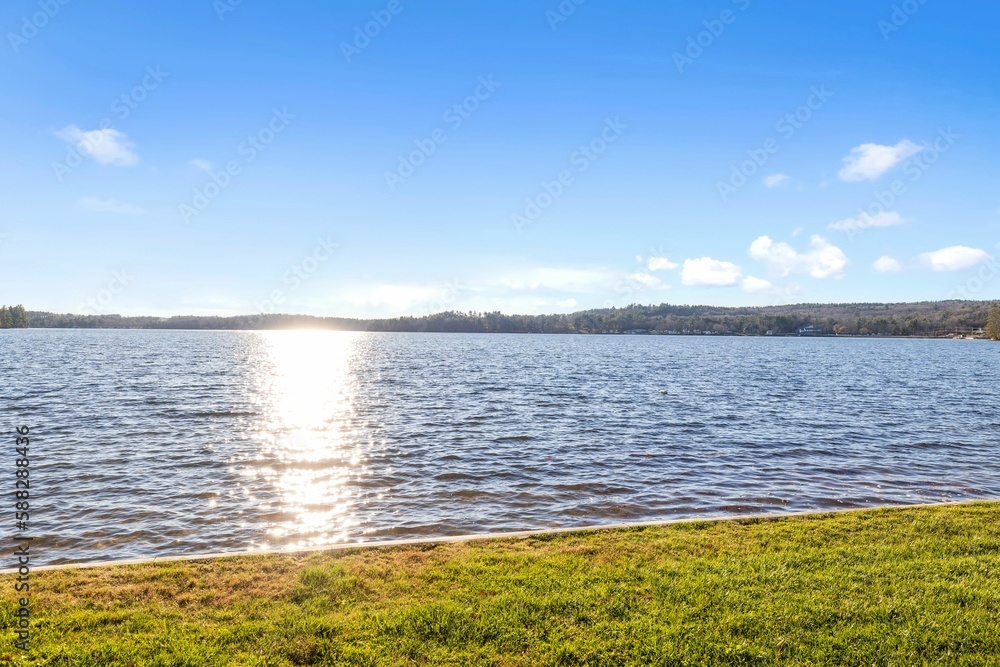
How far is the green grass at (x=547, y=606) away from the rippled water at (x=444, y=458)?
142 inches

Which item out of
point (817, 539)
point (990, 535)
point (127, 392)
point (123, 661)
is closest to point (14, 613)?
point (123, 661)

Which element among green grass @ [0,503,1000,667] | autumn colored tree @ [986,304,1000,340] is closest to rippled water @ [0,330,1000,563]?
green grass @ [0,503,1000,667]

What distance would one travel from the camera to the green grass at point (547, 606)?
6812 mm

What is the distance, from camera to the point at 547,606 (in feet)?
25.9

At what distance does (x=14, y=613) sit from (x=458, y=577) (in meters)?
5.82

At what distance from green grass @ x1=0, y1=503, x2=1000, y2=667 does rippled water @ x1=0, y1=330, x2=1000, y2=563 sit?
360cm

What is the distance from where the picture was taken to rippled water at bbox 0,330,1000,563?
14.0 metres

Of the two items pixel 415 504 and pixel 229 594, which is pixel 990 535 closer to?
pixel 415 504

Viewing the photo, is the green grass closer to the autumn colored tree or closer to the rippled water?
the rippled water

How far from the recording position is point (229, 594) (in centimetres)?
843

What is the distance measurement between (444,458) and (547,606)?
12815 millimetres

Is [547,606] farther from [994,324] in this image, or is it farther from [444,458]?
[994,324]

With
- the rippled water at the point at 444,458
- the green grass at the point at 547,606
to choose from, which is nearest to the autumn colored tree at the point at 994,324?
the rippled water at the point at 444,458

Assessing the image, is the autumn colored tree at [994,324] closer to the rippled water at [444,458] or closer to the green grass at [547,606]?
the rippled water at [444,458]
